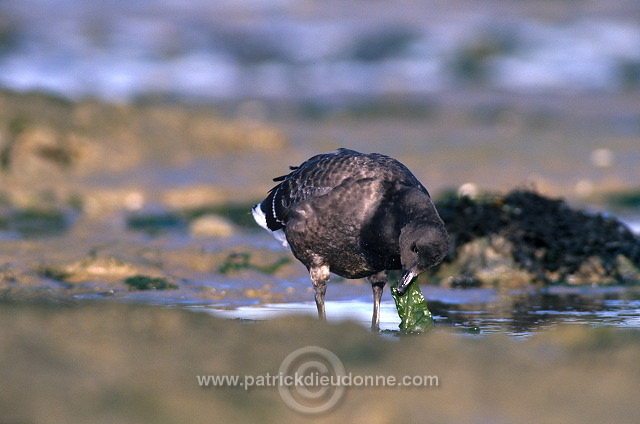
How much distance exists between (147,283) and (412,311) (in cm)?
293

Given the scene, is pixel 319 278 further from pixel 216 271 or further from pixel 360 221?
pixel 216 271

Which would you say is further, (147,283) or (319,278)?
(147,283)

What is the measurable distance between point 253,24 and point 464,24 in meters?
7.95

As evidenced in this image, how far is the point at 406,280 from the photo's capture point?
6691mm

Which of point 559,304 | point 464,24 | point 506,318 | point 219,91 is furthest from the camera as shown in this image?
point 464,24

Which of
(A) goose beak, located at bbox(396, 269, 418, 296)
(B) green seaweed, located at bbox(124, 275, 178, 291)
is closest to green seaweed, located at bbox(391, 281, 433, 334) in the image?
(A) goose beak, located at bbox(396, 269, 418, 296)

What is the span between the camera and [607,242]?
999 cm

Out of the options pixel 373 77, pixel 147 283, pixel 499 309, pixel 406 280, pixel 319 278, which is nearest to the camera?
pixel 406 280

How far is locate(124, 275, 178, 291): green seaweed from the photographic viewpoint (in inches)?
354

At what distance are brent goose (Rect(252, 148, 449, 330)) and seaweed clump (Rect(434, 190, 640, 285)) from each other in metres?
2.50

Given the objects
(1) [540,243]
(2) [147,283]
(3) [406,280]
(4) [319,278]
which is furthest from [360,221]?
(1) [540,243]

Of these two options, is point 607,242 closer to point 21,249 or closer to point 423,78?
point 21,249

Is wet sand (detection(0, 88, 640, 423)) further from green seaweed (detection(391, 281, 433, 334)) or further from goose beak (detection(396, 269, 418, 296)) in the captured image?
goose beak (detection(396, 269, 418, 296))

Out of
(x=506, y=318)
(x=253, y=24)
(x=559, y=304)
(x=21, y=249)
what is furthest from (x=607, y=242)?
(x=253, y=24)
